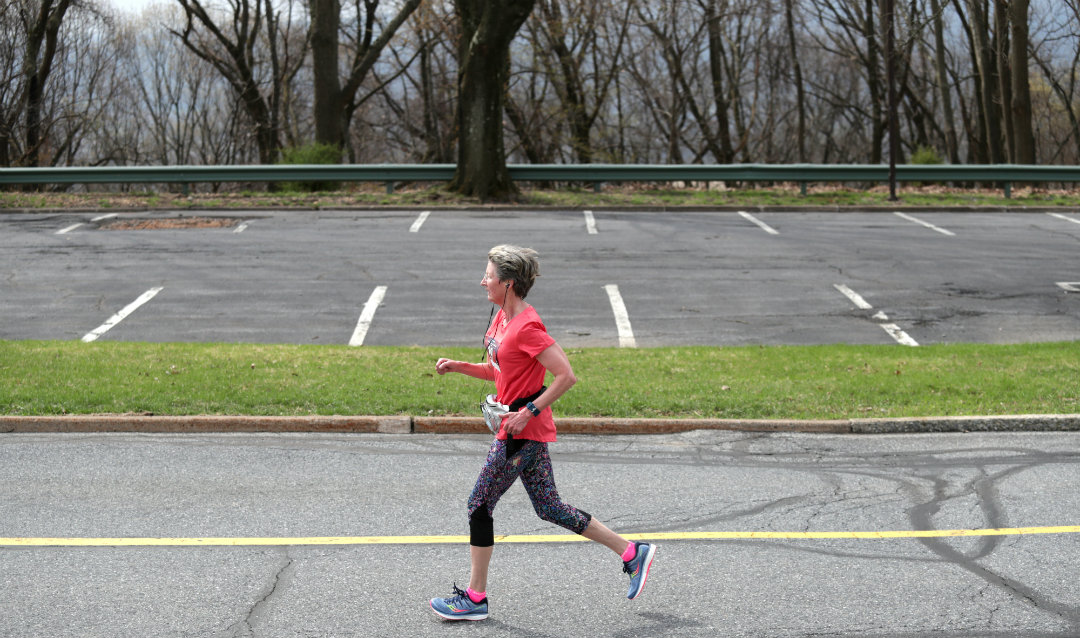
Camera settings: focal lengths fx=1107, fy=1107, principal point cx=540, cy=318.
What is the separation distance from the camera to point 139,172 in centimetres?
2567

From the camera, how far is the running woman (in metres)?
5.46

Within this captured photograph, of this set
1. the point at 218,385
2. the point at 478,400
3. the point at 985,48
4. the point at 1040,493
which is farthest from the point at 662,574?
the point at 985,48

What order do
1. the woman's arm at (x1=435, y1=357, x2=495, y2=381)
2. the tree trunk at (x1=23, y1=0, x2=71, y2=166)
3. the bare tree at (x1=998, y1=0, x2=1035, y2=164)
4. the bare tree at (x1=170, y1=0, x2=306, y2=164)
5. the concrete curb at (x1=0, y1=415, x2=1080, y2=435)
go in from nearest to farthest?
the woman's arm at (x1=435, y1=357, x2=495, y2=381), the concrete curb at (x1=0, y1=415, x2=1080, y2=435), the bare tree at (x1=998, y1=0, x2=1035, y2=164), the tree trunk at (x1=23, y1=0, x2=71, y2=166), the bare tree at (x1=170, y1=0, x2=306, y2=164)

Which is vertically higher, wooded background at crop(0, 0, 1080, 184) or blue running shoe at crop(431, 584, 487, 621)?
wooded background at crop(0, 0, 1080, 184)

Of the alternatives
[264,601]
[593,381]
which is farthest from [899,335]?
[264,601]

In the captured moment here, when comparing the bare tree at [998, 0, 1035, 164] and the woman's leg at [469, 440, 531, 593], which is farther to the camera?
the bare tree at [998, 0, 1035, 164]

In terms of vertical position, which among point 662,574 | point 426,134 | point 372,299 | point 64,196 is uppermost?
point 426,134

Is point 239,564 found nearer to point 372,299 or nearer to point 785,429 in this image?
point 785,429

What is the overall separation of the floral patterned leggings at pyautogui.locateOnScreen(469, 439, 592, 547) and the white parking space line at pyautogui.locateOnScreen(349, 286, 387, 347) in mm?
7851

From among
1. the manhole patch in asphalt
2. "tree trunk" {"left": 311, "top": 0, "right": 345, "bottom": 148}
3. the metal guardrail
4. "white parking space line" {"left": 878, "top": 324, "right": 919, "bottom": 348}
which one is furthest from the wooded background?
"white parking space line" {"left": 878, "top": 324, "right": 919, "bottom": 348}

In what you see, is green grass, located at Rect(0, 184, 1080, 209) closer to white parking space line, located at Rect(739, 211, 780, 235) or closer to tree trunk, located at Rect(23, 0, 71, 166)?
white parking space line, located at Rect(739, 211, 780, 235)

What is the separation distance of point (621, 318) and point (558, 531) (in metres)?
7.67

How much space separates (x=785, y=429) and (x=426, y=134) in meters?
39.0

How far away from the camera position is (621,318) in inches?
575
